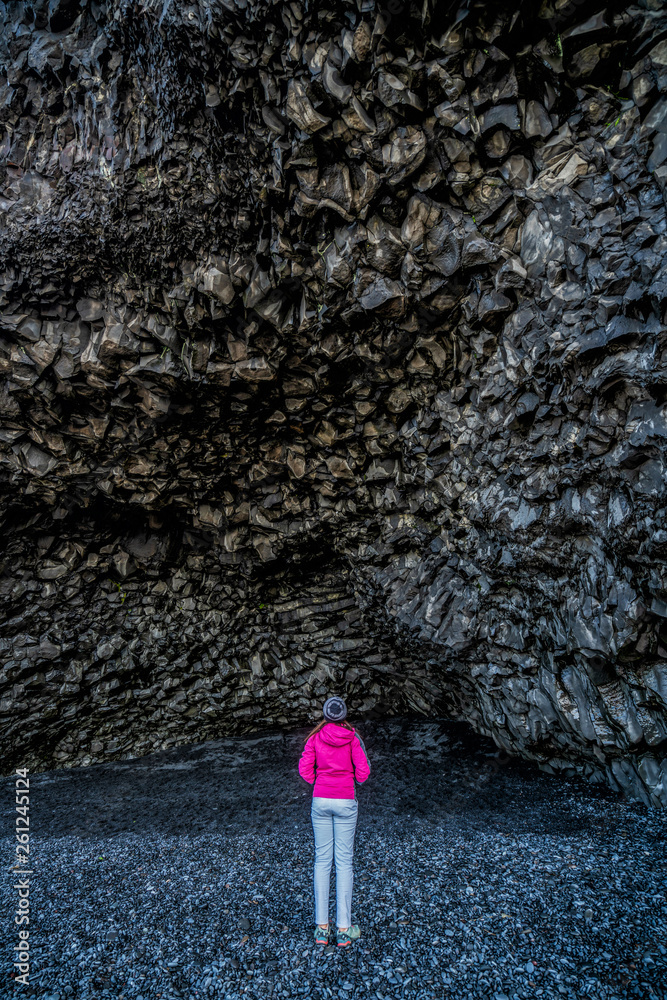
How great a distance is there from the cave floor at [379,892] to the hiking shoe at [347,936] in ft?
0.25

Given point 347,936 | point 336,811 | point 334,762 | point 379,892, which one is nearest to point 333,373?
point 334,762

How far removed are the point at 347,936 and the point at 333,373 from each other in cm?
863

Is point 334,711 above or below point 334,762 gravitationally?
above

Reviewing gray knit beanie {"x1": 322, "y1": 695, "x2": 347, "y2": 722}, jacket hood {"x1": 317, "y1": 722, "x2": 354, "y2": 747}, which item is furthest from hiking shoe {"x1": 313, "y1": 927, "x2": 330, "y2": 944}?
gray knit beanie {"x1": 322, "y1": 695, "x2": 347, "y2": 722}

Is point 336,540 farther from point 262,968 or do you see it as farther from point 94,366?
point 262,968

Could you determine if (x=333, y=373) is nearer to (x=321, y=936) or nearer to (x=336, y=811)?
(x=336, y=811)

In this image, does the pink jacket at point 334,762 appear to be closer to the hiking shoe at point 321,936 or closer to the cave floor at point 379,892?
the hiking shoe at point 321,936

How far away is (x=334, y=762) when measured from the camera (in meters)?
5.04

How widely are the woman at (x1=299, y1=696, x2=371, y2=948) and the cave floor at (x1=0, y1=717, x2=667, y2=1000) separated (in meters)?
0.38

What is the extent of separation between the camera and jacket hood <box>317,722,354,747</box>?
16.7 feet

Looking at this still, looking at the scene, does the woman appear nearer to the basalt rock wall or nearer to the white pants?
the white pants

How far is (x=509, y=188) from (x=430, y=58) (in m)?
2.21

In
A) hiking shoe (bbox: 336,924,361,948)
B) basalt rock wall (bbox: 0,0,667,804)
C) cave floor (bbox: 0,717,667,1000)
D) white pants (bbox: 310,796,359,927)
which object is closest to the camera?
cave floor (bbox: 0,717,667,1000)

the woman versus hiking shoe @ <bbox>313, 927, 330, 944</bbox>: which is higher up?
the woman
